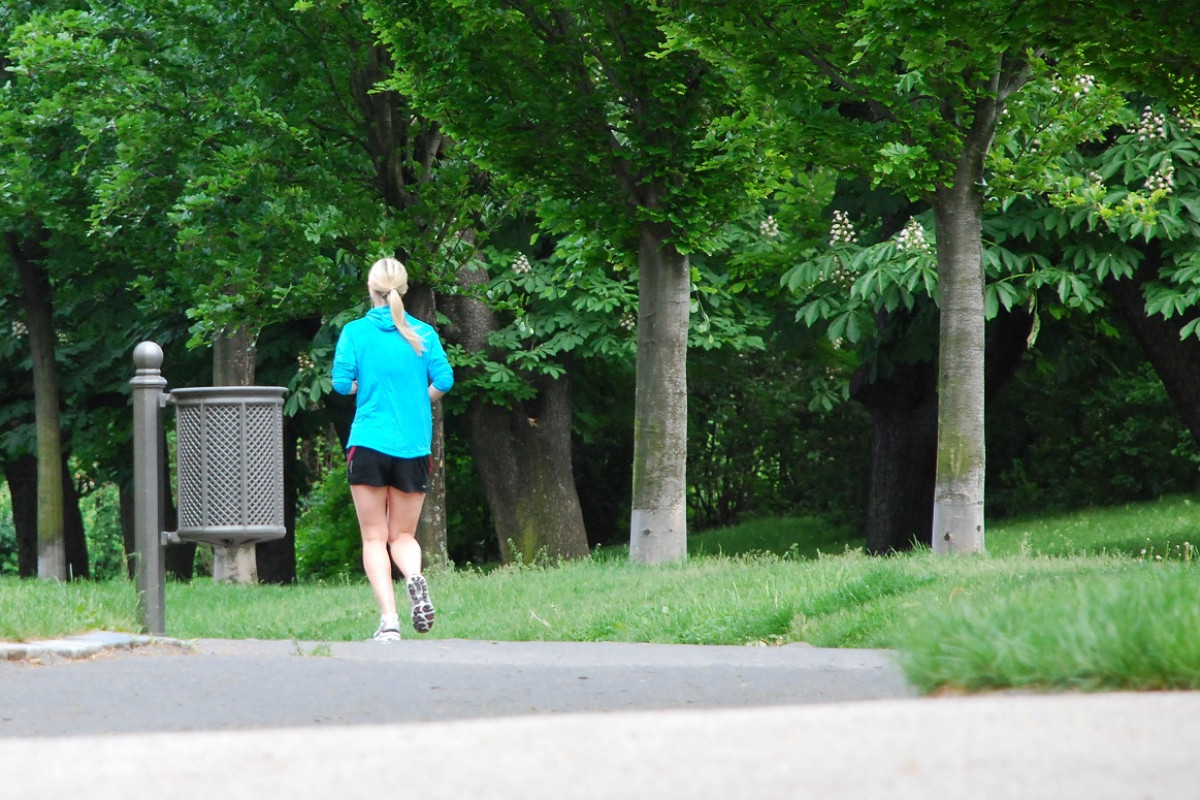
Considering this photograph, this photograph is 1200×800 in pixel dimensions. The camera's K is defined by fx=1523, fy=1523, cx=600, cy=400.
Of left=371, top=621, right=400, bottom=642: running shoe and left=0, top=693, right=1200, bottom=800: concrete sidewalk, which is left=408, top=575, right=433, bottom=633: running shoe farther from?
left=0, top=693, right=1200, bottom=800: concrete sidewalk

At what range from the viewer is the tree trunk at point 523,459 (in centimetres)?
1806

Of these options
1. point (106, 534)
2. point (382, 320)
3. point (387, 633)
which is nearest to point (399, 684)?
point (387, 633)

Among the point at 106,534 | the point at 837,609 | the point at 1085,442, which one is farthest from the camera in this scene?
the point at 106,534

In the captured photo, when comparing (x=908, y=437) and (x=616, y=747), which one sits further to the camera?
(x=908, y=437)

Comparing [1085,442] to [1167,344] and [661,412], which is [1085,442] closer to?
[1167,344]

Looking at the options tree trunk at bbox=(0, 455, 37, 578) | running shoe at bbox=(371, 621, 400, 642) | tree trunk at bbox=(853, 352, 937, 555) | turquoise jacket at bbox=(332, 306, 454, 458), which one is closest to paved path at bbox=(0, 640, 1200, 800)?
running shoe at bbox=(371, 621, 400, 642)

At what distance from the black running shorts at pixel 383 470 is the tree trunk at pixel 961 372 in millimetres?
4433

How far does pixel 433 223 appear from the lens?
1547 cm

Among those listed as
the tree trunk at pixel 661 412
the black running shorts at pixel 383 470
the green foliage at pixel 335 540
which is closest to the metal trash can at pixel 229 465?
the black running shorts at pixel 383 470

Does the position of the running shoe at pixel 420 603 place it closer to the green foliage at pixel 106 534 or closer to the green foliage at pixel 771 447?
the green foliage at pixel 771 447

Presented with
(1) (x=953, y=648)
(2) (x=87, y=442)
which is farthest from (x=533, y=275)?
(1) (x=953, y=648)

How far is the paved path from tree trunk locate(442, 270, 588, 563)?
1234 centimetres

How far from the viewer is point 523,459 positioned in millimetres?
18422

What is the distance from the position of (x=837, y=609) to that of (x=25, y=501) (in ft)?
72.8
